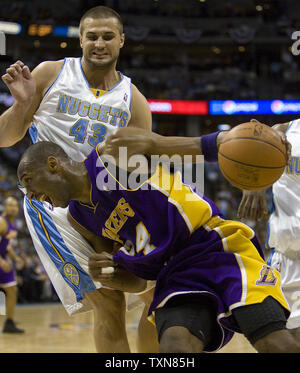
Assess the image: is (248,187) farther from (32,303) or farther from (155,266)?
(32,303)

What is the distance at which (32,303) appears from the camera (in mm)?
12453

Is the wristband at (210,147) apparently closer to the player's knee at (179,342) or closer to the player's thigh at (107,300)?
the player's knee at (179,342)

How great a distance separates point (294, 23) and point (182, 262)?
20.3 m

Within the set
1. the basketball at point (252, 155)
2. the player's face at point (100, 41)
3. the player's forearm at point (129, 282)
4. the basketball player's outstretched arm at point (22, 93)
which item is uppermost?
the player's face at point (100, 41)

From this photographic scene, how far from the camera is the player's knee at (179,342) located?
7.82 ft

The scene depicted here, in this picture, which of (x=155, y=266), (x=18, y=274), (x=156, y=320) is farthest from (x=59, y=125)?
(x=18, y=274)

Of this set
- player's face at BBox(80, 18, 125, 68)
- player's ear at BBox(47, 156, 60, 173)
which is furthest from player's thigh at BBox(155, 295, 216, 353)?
player's face at BBox(80, 18, 125, 68)

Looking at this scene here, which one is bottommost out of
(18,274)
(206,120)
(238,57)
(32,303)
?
(32,303)

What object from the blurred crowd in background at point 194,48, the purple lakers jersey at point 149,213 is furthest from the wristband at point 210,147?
the blurred crowd in background at point 194,48

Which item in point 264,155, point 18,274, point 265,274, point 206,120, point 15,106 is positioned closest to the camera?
point 264,155

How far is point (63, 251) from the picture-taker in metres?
3.41

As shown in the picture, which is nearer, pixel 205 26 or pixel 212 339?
pixel 212 339

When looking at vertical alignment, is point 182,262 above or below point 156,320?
above

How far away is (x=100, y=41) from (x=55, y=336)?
14.7 feet
